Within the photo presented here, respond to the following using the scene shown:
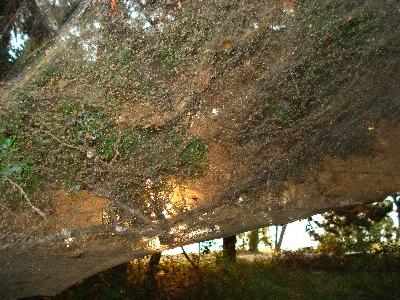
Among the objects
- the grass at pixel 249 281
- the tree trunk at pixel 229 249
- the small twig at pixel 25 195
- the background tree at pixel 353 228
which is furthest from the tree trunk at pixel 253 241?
the small twig at pixel 25 195

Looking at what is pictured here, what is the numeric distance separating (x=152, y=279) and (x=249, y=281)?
1.73m

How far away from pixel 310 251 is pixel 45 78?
8.16 metres

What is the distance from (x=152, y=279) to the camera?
7.53 metres

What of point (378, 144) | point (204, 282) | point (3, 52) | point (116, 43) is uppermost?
point (3, 52)

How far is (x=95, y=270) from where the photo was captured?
14.9 feet

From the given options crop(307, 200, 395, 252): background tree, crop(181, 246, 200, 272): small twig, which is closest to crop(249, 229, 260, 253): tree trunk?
crop(307, 200, 395, 252): background tree

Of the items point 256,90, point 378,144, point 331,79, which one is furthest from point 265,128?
point 378,144

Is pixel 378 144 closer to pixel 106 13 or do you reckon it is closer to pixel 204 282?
pixel 106 13

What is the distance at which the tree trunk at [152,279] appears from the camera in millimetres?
7305

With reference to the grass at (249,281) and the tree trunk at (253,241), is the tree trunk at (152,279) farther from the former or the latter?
the tree trunk at (253,241)

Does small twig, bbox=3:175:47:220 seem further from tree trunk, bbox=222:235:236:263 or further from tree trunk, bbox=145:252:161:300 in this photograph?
tree trunk, bbox=222:235:236:263

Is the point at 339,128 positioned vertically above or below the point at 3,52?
below

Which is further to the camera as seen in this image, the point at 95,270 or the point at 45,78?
the point at 95,270

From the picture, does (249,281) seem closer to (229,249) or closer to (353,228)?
(229,249)
